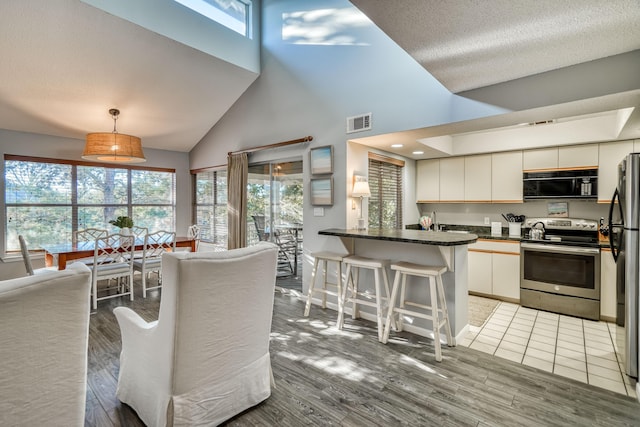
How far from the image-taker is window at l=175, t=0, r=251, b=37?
161 inches

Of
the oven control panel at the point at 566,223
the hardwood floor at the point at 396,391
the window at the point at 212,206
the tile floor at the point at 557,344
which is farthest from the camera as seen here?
the window at the point at 212,206

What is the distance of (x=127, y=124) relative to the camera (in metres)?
5.02

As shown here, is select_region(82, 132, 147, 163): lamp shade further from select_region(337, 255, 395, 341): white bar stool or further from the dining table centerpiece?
select_region(337, 255, 395, 341): white bar stool

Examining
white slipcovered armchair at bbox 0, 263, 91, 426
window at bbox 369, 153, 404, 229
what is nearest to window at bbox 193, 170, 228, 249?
window at bbox 369, 153, 404, 229

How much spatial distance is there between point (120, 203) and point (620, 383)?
6852 mm

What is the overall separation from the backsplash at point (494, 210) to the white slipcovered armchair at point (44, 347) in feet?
16.5

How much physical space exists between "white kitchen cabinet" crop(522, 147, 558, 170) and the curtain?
4081 millimetres

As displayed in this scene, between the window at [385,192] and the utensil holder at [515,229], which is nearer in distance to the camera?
the window at [385,192]

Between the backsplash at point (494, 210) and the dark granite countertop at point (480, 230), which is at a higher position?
the backsplash at point (494, 210)

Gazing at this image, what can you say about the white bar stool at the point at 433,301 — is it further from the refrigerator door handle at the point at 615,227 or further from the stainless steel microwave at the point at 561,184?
the stainless steel microwave at the point at 561,184

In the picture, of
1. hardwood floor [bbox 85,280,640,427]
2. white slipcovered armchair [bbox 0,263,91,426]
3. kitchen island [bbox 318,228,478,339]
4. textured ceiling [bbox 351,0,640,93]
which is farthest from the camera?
kitchen island [bbox 318,228,478,339]

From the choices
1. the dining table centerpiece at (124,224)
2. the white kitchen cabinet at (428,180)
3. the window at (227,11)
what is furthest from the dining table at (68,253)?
the white kitchen cabinet at (428,180)

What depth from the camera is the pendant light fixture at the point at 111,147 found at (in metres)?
3.60

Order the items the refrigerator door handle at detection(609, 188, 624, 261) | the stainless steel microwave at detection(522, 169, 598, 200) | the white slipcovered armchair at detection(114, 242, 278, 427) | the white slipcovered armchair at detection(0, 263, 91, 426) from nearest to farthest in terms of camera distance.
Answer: the white slipcovered armchair at detection(0, 263, 91, 426) → the white slipcovered armchair at detection(114, 242, 278, 427) → the refrigerator door handle at detection(609, 188, 624, 261) → the stainless steel microwave at detection(522, 169, 598, 200)
